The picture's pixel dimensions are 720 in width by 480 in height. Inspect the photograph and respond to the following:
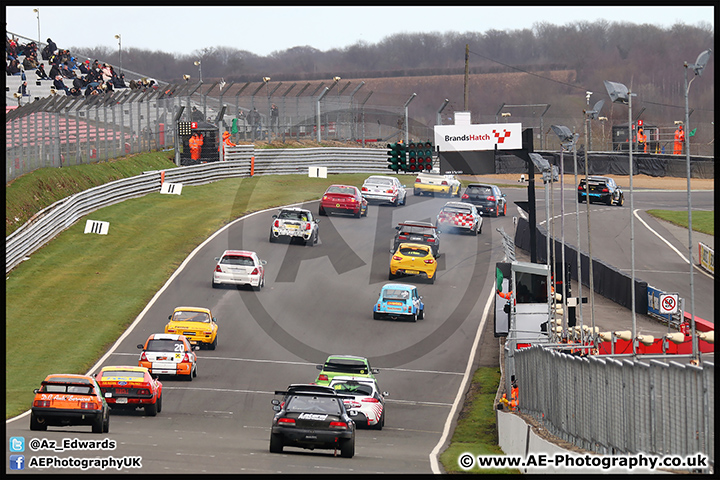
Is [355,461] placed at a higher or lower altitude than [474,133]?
lower

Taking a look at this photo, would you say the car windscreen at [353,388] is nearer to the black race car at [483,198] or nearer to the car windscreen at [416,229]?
the car windscreen at [416,229]

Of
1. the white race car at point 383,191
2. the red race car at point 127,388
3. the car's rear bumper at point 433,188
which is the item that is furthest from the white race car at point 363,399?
the car's rear bumper at point 433,188

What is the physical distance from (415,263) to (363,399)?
1628cm

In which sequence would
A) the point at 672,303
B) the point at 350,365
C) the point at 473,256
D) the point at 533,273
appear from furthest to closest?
the point at 473,256 < the point at 672,303 < the point at 533,273 < the point at 350,365

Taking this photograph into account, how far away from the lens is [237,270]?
34.8 m

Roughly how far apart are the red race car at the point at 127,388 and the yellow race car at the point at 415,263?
57.0 feet

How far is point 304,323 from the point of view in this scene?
1254 inches

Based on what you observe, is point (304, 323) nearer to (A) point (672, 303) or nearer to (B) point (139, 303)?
(B) point (139, 303)

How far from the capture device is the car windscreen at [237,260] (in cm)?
3481

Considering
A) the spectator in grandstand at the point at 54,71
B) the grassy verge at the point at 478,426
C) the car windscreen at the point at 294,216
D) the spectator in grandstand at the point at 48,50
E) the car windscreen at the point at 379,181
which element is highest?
the spectator in grandstand at the point at 48,50

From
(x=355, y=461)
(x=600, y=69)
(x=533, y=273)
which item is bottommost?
(x=355, y=461)
